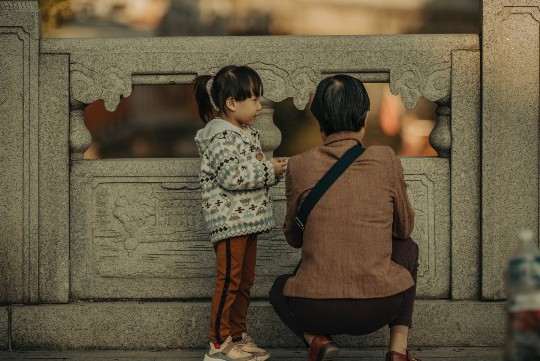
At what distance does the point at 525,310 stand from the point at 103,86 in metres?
3.46

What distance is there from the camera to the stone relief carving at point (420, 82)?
5.71 meters

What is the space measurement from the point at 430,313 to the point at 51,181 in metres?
2.27

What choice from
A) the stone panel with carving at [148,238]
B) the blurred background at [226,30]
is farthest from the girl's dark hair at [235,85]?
the blurred background at [226,30]

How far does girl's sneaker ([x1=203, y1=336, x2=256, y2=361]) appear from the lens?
4962mm

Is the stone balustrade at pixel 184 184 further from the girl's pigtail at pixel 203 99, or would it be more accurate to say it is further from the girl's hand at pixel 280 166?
the girl's hand at pixel 280 166

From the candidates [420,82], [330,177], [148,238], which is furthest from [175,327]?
[420,82]

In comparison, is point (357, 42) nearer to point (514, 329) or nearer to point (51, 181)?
point (51, 181)

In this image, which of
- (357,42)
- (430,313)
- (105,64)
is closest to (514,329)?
(430,313)

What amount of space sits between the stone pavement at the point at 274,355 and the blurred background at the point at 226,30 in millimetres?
1170

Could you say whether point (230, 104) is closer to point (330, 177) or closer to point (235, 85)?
point (235, 85)

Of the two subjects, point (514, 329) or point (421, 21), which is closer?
point (514, 329)

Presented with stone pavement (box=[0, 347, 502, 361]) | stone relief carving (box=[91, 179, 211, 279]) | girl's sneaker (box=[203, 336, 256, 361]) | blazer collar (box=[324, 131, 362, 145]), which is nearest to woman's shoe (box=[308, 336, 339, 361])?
girl's sneaker (box=[203, 336, 256, 361])

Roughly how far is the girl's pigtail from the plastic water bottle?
2.50 m

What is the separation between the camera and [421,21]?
5.97 metres
